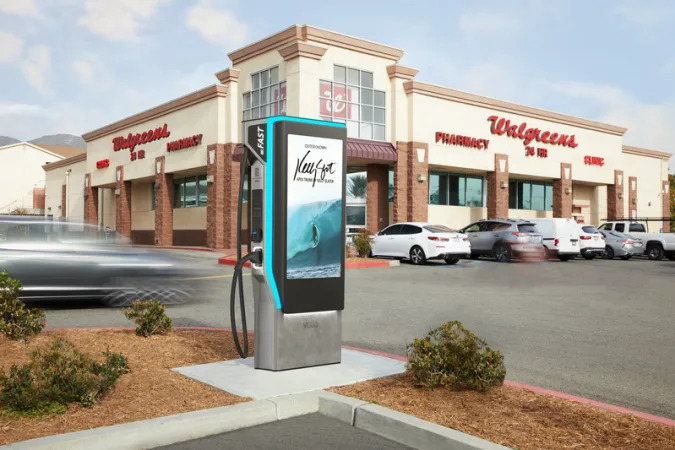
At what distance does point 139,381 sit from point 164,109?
35216mm

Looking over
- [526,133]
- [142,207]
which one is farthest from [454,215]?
[142,207]

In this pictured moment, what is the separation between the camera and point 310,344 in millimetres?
6602

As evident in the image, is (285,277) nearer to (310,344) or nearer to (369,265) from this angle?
(310,344)

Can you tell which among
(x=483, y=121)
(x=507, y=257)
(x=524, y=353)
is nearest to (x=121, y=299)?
(x=524, y=353)

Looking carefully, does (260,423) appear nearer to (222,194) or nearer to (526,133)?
(222,194)

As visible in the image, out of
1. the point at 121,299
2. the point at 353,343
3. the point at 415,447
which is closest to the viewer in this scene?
the point at 415,447

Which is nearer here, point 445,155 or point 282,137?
point 282,137

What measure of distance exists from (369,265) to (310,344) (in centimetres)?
1563

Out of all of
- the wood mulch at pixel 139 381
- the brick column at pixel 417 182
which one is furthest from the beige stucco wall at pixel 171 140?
the wood mulch at pixel 139 381

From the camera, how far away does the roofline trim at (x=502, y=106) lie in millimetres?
32906

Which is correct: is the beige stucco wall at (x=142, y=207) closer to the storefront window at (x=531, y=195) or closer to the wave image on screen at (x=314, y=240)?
the storefront window at (x=531, y=195)

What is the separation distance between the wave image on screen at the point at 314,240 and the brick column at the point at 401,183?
1008 inches

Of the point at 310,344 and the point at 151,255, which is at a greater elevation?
the point at 151,255

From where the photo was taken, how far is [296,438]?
4.79 meters
